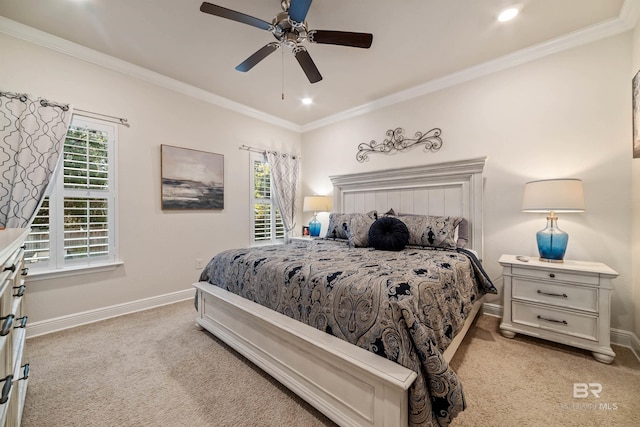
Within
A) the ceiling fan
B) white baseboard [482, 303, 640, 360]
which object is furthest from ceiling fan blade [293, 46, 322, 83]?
white baseboard [482, 303, 640, 360]

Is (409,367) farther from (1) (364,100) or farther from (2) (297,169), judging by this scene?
(2) (297,169)

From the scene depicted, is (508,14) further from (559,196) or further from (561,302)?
(561,302)

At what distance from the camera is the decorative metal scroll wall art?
10.6 ft

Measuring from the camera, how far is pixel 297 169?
4668 mm

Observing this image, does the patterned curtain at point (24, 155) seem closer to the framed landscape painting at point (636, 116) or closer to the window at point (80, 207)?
the window at point (80, 207)

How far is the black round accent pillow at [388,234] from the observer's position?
2.55m

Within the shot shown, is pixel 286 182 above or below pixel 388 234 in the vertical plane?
above

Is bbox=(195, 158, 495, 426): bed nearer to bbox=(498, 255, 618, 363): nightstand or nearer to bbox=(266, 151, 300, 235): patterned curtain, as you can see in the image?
bbox=(498, 255, 618, 363): nightstand

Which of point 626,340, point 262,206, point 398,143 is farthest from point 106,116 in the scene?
point 626,340

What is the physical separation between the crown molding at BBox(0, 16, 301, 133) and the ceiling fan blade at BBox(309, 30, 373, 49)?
2127 mm

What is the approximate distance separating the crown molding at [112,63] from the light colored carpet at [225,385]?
108 inches

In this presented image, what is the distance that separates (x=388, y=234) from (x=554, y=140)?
1.84 m

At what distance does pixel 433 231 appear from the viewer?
267 centimetres

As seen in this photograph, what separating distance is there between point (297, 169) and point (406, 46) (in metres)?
A: 2.64
